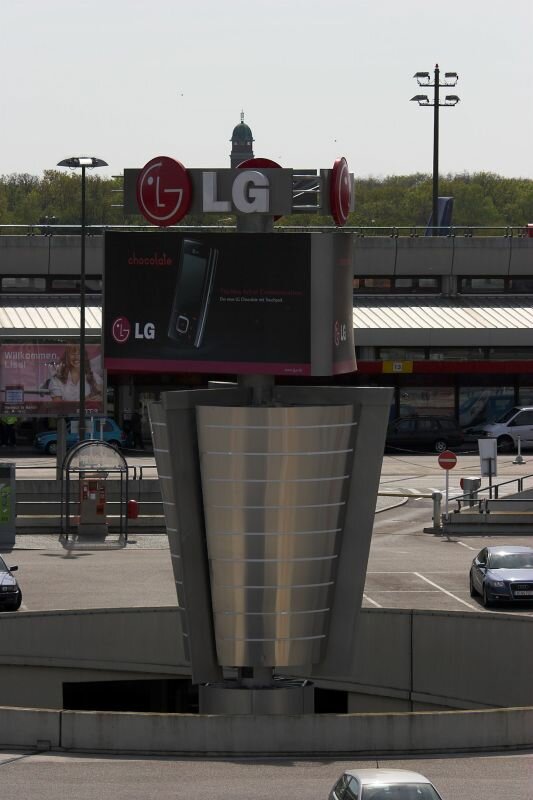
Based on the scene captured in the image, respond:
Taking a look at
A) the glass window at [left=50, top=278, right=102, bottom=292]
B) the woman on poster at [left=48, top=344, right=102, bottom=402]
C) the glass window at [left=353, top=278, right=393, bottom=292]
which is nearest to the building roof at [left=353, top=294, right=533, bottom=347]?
the glass window at [left=353, top=278, right=393, bottom=292]

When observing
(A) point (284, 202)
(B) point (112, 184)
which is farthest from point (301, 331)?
(B) point (112, 184)

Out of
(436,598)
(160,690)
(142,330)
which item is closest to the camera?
(142,330)

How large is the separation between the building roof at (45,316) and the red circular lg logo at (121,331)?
41660 mm

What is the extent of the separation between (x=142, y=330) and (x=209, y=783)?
6674 millimetres

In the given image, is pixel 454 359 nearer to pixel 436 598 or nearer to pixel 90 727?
pixel 436 598

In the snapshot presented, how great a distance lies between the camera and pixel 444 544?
136ft

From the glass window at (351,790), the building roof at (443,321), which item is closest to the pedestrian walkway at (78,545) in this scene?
the glass window at (351,790)

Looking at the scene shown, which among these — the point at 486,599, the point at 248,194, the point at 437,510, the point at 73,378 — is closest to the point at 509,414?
the point at 73,378

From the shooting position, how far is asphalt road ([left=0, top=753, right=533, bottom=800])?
18438 millimetres

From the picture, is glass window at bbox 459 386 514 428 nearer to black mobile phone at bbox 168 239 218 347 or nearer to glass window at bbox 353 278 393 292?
glass window at bbox 353 278 393 292

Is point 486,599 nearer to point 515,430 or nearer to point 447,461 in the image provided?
point 447,461

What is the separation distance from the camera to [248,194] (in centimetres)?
2230

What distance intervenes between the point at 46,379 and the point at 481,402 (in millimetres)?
20115

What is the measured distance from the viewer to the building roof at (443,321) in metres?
67.6
